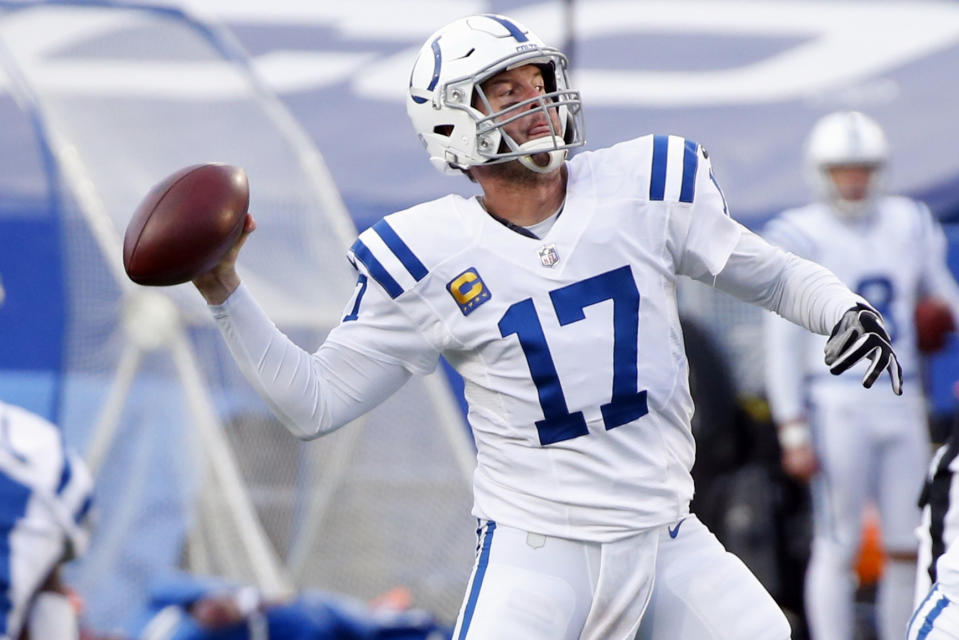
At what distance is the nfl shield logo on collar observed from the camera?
2463 mm

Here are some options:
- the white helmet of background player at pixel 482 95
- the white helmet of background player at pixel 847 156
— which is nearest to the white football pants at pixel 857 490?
the white helmet of background player at pixel 847 156

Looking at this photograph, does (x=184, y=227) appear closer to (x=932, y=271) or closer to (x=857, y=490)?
(x=857, y=490)

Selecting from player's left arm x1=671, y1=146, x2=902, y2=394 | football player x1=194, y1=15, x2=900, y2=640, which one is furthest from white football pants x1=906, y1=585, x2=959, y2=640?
player's left arm x1=671, y1=146, x2=902, y2=394

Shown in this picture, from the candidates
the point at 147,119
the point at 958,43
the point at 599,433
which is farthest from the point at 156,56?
the point at 958,43

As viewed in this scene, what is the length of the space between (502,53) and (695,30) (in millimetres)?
4858

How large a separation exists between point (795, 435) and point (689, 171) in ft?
7.68

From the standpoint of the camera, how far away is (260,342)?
2.41 meters

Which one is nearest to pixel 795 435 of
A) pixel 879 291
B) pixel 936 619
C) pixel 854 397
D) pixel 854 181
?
pixel 854 397

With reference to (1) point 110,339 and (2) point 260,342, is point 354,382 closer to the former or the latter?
(2) point 260,342

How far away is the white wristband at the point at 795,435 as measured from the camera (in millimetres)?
4730

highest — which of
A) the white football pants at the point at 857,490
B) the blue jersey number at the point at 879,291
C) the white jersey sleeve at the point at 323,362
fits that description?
the white jersey sleeve at the point at 323,362

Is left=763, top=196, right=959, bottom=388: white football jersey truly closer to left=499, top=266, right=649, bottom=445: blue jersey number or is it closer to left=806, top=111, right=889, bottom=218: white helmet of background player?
left=806, top=111, right=889, bottom=218: white helmet of background player

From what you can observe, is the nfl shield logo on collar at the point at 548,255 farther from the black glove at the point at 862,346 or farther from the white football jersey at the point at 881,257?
the white football jersey at the point at 881,257

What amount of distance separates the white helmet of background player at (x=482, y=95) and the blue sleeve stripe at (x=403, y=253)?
18 centimetres
